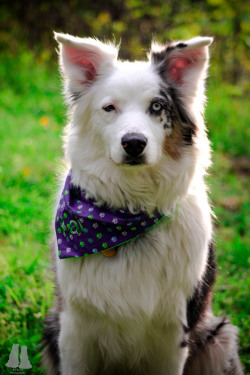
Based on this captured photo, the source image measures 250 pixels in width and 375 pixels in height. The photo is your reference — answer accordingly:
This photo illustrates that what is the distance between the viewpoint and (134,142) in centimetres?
221

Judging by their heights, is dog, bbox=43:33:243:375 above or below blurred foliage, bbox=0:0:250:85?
below

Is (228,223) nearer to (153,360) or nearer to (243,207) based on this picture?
(243,207)

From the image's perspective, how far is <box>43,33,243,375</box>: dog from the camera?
2400mm

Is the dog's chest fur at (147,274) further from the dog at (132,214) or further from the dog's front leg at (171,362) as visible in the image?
the dog's front leg at (171,362)

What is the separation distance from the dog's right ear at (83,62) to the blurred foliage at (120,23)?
6507 mm

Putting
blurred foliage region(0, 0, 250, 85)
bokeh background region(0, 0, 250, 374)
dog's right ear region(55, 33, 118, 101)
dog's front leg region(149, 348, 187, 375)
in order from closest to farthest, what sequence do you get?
dog's right ear region(55, 33, 118, 101) → dog's front leg region(149, 348, 187, 375) → bokeh background region(0, 0, 250, 374) → blurred foliage region(0, 0, 250, 85)

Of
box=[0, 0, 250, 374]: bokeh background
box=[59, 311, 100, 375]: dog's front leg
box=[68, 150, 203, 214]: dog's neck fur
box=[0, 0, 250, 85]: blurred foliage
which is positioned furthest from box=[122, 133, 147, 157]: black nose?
box=[0, 0, 250, 85]: blurred foliage

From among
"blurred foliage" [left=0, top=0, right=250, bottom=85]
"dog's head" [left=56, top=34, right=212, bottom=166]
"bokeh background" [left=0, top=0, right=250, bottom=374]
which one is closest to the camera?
"dog's head" [left=56, top=34, right=212, bottom=166]

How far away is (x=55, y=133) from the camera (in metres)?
6.43

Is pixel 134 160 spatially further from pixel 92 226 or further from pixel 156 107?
pixel 92 226

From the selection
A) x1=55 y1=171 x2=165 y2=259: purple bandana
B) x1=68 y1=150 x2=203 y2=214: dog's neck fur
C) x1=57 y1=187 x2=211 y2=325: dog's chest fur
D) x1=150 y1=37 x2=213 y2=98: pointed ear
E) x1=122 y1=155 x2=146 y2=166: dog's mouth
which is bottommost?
x1=57 y1=187 x2=211 y2=325: dog's chest fur

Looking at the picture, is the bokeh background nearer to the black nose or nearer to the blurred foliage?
the blurred foliage

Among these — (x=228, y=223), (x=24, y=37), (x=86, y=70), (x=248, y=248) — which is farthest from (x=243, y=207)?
(x=24, y=37)

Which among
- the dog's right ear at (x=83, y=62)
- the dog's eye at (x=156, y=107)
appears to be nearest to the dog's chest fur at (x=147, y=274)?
the dog's eye at (x=156, y=107)
